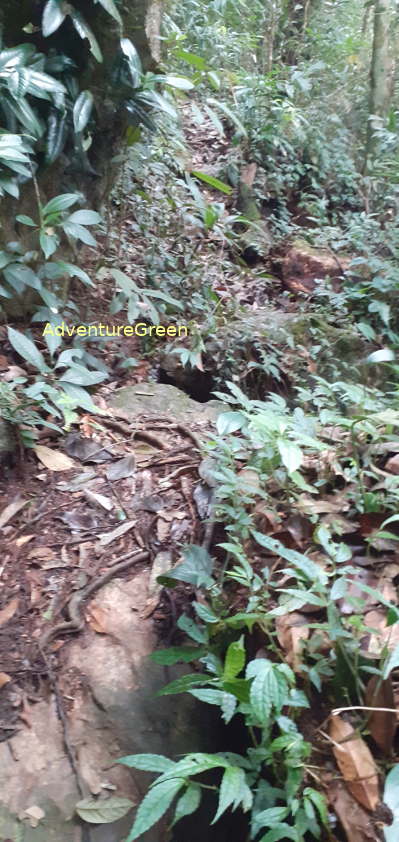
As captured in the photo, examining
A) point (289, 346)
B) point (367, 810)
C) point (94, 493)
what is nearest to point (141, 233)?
point (289, 346)

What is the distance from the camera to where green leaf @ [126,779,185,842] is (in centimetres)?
135

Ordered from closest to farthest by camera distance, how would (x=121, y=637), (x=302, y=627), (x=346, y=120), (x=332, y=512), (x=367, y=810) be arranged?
(x=367, y=810) → (x=302, y=627) → (x=332, y=512) → (x=121, y=637) → (x=346, y=120)

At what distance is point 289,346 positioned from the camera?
439 centimetres

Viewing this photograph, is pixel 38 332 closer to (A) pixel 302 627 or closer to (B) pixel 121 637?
(B) pixel 121 637

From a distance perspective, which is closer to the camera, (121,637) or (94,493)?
(121,637)

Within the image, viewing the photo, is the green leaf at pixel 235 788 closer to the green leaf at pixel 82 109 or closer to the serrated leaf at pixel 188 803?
the serrated leaf at pixel 188 803

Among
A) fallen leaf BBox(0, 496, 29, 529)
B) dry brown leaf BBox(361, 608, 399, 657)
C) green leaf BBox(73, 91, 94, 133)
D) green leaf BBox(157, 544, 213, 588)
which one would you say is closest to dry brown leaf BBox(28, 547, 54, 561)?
fallen leaf BBox(0, 496, 29, 529)

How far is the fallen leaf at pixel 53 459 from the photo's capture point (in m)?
2.70

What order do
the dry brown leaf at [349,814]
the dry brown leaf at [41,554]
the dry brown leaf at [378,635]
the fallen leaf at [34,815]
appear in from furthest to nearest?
the dry brown leaf at [41,554]
the fallen leaf at [34,815]
the dry brown leaf at [378,635]
the dry brown leaf at [349,814]

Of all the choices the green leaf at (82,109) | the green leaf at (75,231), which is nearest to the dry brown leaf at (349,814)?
the green leaf at (75,231)

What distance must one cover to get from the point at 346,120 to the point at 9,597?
6601 mm

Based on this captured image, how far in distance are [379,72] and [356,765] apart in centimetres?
679

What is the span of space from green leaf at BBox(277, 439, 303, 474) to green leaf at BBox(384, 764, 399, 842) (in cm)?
81

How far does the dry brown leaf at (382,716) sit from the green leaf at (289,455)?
611 millimetres
